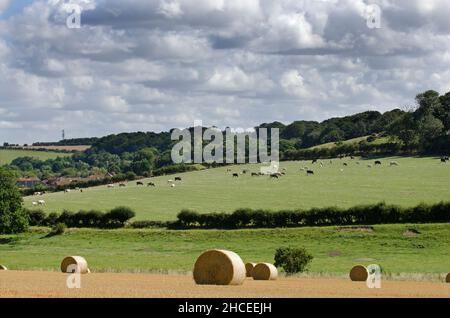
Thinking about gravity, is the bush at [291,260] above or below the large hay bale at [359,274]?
below

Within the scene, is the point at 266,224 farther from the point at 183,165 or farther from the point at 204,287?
the point at 183,165

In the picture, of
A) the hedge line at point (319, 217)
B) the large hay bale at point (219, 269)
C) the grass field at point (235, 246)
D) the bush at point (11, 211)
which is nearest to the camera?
the large hay bale at point (219, 269)

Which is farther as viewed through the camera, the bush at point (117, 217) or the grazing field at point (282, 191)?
the grazing field at point (282, 191)

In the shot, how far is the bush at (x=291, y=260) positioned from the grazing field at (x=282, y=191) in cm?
4326

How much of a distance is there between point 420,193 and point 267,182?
35.4 meters

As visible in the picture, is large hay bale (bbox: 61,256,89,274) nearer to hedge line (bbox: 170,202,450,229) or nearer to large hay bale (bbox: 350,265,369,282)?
large hay bale (bbox: 350,265,369,282)

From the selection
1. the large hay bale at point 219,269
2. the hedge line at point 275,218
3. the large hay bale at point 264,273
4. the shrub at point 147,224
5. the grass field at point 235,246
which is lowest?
the grass field at point 235,246

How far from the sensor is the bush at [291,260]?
57062 mm

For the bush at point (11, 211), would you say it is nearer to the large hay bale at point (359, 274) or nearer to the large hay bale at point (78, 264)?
the large hay bale at point (78, 264)

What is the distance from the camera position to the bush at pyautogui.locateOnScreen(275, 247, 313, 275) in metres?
57.1

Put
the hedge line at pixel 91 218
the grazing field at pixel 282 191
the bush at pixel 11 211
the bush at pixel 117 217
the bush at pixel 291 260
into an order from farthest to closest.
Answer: the grazing field at pixel 282 191 → the hedge line at pixel 91 218 → the bush at pixel 117 217 → the bush at pixel 11 211 → the bush at pixel 291 260

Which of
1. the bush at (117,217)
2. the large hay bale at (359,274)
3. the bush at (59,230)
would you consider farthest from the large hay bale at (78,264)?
the bush at (117,217)

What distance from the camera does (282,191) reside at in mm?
131500

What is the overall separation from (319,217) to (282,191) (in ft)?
128
